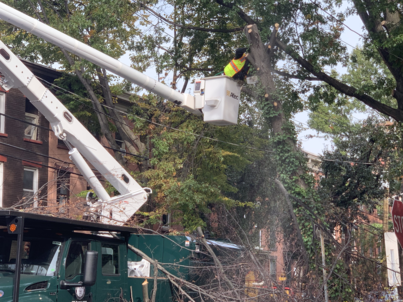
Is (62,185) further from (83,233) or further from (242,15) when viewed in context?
(242,15)

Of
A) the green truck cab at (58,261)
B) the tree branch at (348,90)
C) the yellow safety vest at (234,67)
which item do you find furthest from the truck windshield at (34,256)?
the tree branch at (348,90)

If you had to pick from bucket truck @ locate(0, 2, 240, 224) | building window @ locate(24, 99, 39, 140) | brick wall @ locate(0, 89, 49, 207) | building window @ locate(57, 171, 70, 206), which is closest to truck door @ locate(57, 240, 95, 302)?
building window @ locate(57, 171, 70, 206)

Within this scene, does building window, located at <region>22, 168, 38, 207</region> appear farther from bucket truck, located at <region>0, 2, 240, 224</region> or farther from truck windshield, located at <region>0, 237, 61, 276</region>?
truck windshield, located at <region>0, 237, 61, 276</region>

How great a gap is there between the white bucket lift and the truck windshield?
13.7 feet

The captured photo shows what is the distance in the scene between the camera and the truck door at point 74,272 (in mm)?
5797

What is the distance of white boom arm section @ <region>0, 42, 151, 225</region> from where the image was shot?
823cm

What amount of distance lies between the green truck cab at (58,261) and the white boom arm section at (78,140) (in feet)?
5.04

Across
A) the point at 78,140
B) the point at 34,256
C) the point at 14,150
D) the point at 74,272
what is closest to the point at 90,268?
the point at 74,272

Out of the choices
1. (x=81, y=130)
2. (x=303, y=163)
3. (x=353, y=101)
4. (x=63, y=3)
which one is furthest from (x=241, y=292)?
(x=353, y=101)

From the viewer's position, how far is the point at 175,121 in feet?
55.2

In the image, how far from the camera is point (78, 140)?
888cm

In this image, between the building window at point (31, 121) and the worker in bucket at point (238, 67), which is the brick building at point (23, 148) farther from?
the worker in bucket at point (238, 67)

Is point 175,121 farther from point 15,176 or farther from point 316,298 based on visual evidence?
point 316,298

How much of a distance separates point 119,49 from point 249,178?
893 centimetres
